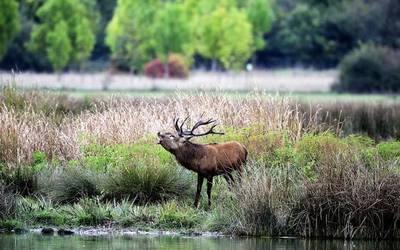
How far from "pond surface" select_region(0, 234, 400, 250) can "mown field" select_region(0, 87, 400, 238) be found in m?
0.39

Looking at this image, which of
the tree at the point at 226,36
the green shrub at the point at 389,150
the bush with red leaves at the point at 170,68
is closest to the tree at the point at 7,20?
the bush with red leaves at the point at 170,68

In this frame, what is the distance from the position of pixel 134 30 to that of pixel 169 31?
2586mm

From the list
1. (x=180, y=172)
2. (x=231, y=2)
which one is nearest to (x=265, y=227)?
(x=180, y=172)

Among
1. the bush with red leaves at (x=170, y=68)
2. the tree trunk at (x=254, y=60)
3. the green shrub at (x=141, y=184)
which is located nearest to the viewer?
the green shrub at (x=141, y=184)

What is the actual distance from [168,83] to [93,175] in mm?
49065

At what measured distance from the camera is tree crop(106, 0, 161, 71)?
Answer: 242 ft

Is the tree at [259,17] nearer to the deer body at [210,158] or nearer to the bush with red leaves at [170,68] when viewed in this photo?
the bush with red leaves at [170,68]

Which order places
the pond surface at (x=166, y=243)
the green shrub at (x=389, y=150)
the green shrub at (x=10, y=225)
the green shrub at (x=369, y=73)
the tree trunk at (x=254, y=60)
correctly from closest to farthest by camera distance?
the pond surface at (x=166, y=243), the green shrub at (x=10, y=225), the green shrub at (x=389, y=150), the green shrub at (x=369, y=73), the tree trunk at (x=254, y=60)

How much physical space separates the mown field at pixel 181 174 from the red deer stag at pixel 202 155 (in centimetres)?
40

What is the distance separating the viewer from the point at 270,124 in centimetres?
2316

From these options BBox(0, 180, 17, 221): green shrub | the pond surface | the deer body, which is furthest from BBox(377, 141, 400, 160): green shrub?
BBox(0, 180, 17, 221): green shrub

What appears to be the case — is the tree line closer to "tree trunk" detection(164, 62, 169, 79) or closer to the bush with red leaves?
"tree trunk" detection(164, 62, 169, 79)

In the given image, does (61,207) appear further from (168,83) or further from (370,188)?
(168,83)

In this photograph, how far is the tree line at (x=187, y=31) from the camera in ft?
226
